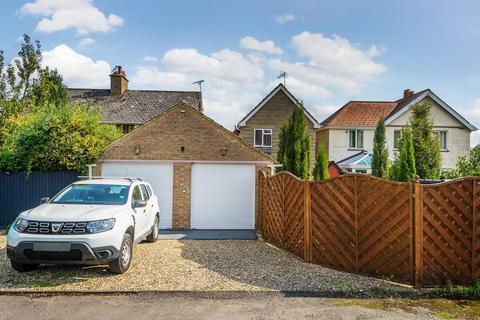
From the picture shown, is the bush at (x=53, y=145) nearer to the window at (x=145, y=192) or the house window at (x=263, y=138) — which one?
the window at (x=145, y=192)

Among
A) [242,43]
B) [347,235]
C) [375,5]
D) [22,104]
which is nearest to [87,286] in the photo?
[347,235]

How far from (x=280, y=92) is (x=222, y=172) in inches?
531

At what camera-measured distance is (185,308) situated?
18.3 ft

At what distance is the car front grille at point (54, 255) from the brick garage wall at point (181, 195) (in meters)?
6.82

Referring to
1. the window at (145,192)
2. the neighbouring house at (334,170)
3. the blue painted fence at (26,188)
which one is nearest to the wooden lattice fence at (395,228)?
the window at (145,192)

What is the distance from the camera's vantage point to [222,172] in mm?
13500

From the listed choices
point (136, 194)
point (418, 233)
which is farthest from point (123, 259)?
point (418, 233)

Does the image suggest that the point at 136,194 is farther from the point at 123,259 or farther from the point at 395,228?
the point at 395,228

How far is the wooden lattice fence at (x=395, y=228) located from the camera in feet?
21.3

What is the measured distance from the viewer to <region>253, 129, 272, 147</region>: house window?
84.1 ft

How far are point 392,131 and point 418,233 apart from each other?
22.5 meters

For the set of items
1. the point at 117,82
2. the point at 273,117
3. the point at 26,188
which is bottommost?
the point at 26,188

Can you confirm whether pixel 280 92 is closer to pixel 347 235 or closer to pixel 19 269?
pixel 347 235

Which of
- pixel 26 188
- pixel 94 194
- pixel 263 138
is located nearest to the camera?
pixel 94 194
